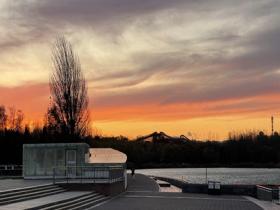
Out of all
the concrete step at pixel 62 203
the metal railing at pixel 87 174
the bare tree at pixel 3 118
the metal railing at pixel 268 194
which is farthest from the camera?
the bare tree at pixel 3 118

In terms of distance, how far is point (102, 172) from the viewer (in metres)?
36.3

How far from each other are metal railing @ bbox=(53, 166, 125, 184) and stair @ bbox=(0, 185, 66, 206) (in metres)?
2.73

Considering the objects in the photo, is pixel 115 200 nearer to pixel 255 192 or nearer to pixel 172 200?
pixel 172 200

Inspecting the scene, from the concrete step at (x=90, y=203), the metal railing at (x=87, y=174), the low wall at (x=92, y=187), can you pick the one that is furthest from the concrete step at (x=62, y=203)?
the metal railing at (x=87, y=174)

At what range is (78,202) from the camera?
27781mm

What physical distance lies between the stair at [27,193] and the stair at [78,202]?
176 centimetres

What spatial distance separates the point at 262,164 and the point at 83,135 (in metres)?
104

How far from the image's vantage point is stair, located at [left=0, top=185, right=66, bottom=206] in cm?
2457

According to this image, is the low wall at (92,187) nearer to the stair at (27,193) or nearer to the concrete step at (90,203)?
the concrete step at (90,203)

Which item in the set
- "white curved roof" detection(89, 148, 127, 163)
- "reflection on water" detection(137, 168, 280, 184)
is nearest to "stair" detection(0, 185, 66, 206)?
"white curved roof" detection(89, 148, 127, 163)

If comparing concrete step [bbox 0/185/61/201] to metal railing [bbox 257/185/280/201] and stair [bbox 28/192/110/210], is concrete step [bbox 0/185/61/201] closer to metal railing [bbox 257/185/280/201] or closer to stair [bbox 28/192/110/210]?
stair [bbox 28/192/110/210]

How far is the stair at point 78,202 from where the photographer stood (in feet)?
78.8

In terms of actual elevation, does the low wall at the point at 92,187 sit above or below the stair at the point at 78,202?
above

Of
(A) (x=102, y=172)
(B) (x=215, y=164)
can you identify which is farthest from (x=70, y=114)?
(B) (x=215, y=164)
